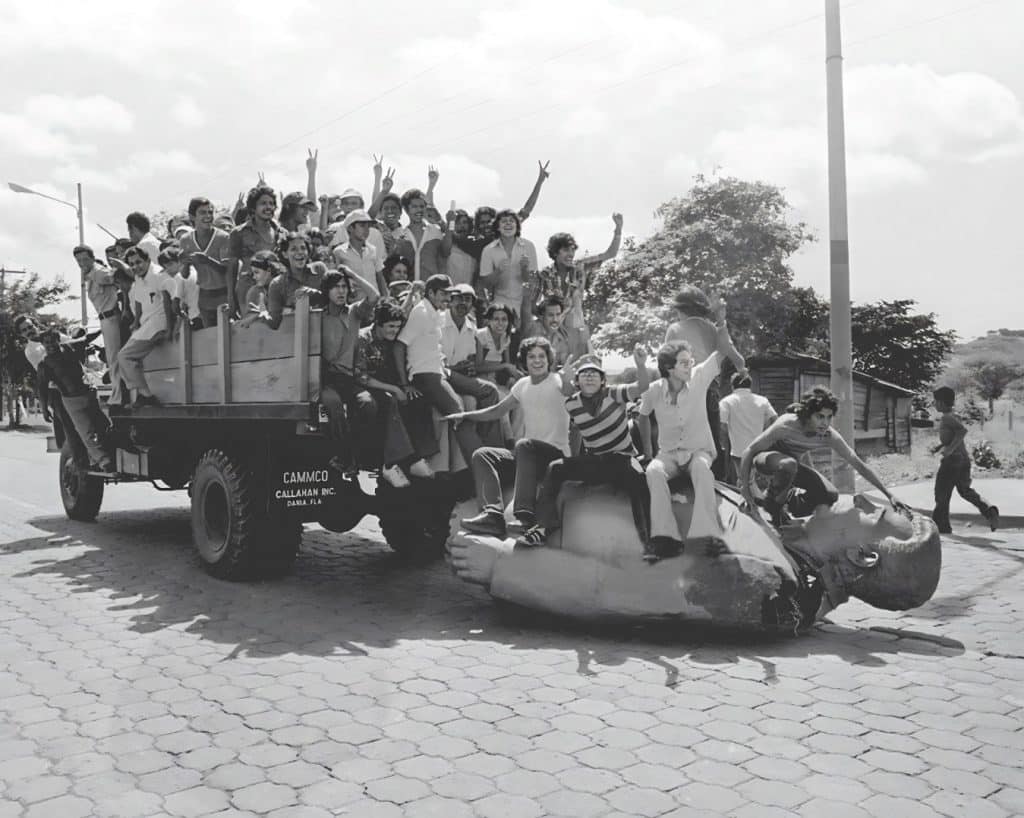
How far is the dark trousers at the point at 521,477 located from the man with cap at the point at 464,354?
2.95ft

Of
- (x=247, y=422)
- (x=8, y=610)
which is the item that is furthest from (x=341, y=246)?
(x=8, y=610)

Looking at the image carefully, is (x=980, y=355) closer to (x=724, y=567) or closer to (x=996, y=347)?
(x=996, y=347)

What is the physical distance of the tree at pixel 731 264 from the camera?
3828 centimetres

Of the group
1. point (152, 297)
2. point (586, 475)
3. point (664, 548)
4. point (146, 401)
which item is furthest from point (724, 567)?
point (152, 297)

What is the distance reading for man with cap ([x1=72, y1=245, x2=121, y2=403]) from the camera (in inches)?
384

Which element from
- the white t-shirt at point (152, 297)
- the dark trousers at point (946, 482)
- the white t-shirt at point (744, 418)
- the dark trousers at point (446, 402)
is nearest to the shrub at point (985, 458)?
the dark trousers at point (946, 482)

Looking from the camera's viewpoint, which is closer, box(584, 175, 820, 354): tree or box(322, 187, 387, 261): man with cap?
box(322, 187, 387, 261): man with cap

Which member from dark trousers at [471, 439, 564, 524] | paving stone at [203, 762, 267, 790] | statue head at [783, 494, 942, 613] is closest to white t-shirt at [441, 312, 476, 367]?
dark trousers at [471, 439, 564, 524]

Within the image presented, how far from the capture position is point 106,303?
9875mm

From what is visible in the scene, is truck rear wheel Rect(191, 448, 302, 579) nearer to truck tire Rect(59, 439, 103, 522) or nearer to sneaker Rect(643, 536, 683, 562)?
sneaker Rect(643, 536, 683, 562)

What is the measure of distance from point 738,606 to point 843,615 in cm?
145

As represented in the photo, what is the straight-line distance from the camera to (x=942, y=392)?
1134cm

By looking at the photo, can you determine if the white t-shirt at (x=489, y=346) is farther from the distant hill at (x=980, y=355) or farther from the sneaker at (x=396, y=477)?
the distant hill at (x=980, y=355)

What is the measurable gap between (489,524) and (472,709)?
182 centimetres
